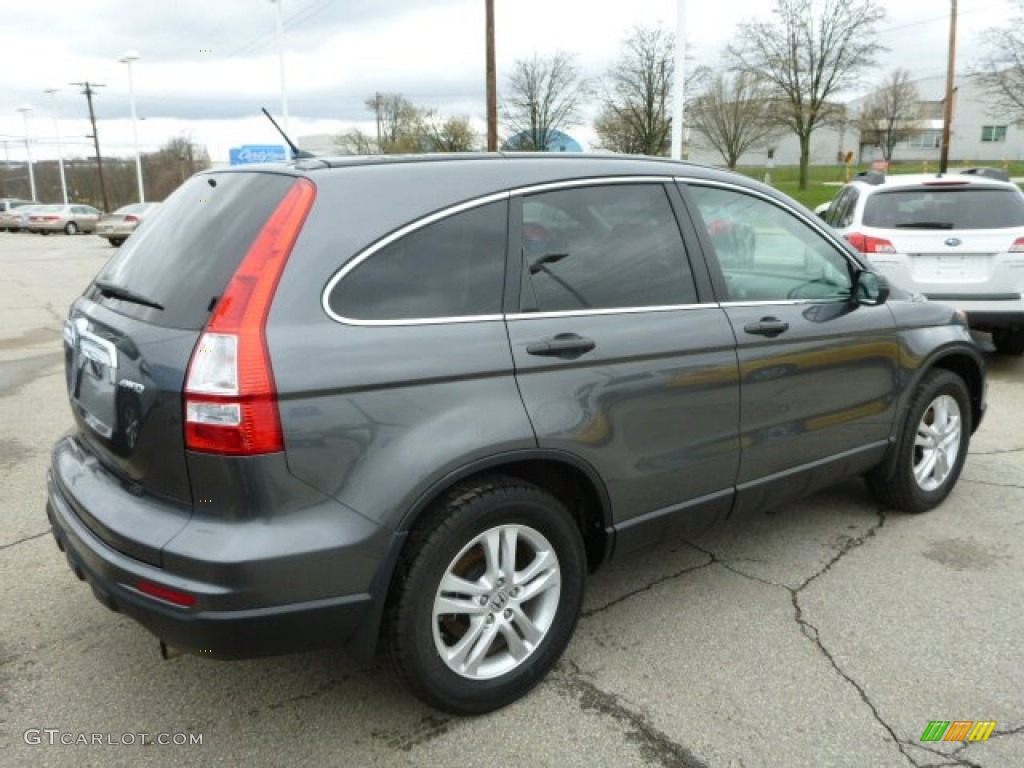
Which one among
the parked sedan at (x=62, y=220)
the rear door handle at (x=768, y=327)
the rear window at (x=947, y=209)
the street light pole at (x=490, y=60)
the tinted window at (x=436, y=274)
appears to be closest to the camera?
the tinted window at (x=436, y=274)

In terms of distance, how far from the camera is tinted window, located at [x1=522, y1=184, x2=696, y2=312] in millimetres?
2738

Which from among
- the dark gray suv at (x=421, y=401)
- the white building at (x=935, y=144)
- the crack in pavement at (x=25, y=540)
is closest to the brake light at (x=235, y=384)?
the dark gray suv at (x=421, y=401)

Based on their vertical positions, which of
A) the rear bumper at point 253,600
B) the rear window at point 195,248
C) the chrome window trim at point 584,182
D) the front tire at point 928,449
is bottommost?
the front tire at point 928,449

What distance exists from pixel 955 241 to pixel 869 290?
376 cm

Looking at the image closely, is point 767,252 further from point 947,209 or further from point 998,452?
point 947,209

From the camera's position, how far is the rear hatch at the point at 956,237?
6781mm

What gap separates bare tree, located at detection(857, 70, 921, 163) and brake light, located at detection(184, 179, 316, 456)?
243ft

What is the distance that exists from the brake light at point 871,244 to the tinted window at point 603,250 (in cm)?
447

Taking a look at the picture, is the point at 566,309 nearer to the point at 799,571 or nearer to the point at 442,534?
the point at 442,534

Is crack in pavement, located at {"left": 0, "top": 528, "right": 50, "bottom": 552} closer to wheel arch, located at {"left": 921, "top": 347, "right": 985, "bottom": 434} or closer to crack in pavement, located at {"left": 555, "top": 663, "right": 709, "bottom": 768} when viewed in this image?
crack in pavement, located at {"left": 555, "top": 663, "right": 709, "bottom": 768}

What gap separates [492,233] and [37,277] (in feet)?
56.7

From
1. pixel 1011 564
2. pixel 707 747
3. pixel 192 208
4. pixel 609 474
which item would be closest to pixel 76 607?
pixel 192 208

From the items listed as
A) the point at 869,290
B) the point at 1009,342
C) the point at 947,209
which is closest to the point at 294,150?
the point at 869,290

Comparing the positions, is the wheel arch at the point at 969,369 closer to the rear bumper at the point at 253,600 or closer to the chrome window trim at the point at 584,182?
the chrome window trim at the point at 584,182
